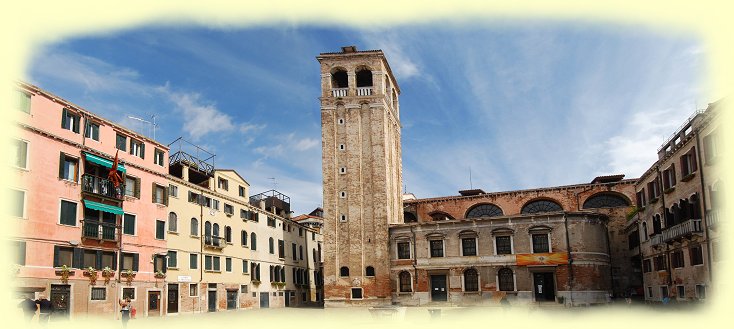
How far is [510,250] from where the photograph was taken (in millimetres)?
51031

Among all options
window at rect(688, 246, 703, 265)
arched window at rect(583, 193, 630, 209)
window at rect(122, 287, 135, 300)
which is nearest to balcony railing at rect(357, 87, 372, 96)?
arched window at rect(583, 193, 630, 209)

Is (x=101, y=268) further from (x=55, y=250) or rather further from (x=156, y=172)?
(x=156, y=172)

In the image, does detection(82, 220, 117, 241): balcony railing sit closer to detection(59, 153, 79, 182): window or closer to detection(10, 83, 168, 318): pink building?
detection(10, 83, 168, 318): pink building

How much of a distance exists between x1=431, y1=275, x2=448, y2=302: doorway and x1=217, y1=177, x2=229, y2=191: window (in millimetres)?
19963

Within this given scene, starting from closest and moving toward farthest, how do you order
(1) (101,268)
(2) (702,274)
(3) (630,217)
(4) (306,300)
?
(2) (702,274), (1) (101,268), (3) (630,217), (4) (306,300)

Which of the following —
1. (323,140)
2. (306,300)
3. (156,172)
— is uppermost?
(323,140)

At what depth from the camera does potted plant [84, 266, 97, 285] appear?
116ft

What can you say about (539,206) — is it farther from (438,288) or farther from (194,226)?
(194,226)

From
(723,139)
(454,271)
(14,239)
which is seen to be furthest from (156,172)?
(723,139)

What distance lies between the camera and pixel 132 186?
131 ft

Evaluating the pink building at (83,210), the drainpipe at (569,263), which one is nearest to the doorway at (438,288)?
the drainpipe at (569,263)

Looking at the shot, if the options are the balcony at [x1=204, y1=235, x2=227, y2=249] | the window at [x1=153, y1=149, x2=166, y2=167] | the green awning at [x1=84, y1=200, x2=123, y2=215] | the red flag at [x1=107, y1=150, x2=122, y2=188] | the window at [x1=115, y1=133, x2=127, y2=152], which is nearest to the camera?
the green awning at [x1=84, y1=200, x2=123, y2=215]

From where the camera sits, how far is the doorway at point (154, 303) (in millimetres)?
40347

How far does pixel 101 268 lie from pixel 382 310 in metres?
17.4
